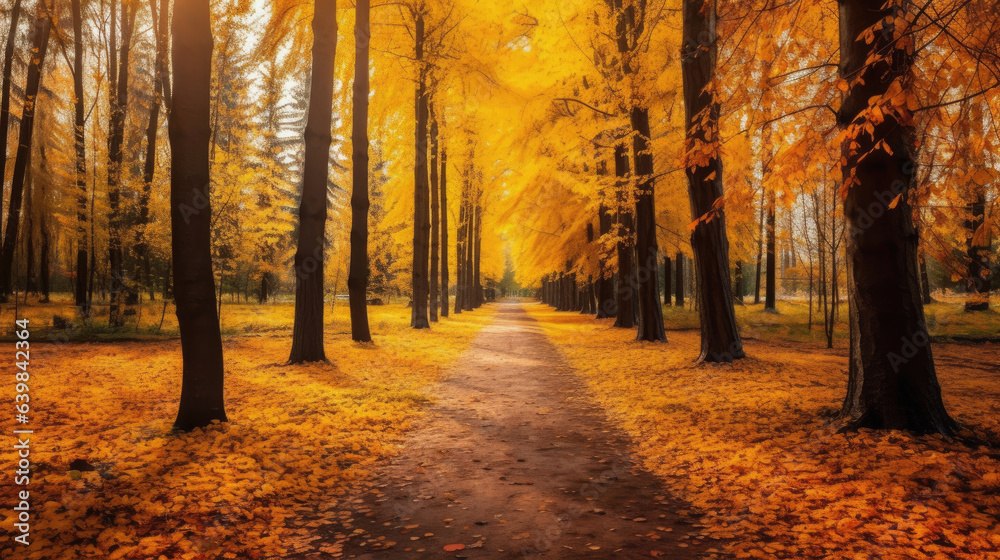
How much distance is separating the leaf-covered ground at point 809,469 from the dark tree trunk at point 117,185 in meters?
13.6

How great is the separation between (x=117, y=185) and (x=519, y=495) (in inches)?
592

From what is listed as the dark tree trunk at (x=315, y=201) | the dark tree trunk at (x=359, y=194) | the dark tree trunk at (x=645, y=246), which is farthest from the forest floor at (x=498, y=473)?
the dark tree trunk at (x=645, y=246)

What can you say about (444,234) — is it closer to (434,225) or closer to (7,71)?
(434,225)

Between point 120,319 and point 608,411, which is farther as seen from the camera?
point 120,319

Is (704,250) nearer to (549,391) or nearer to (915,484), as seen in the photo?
(549,391)

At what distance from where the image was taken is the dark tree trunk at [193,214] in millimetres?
4879

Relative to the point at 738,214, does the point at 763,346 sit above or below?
below

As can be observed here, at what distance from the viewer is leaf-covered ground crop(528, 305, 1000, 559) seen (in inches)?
115

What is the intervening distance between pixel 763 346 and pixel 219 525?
12.7m

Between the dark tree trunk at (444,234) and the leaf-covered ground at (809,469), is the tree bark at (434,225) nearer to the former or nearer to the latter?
the dark tree trunk at (444,234)

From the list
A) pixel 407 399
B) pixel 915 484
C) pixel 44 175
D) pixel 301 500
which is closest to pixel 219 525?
pixel 301 500

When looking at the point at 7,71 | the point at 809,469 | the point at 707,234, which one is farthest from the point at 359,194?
the point at 7,71

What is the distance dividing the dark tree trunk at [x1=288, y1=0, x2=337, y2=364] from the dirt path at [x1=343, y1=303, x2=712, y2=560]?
146 inches

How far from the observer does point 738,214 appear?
18.8 feet
